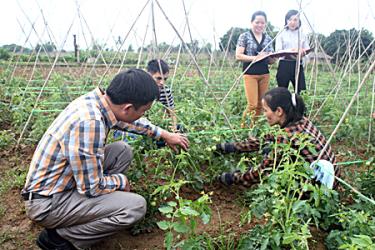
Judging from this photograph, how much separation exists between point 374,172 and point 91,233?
1.81m

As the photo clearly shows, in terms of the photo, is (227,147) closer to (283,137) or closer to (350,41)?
(283,137)

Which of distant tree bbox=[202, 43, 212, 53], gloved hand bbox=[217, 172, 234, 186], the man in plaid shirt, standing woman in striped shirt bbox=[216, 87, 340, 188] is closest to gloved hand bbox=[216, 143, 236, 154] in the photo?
standing woman in striped shirt bbox=[216, 87, 340, 188]

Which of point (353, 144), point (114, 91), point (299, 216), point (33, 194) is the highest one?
point (114, 91)

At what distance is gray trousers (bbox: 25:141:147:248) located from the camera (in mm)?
1950

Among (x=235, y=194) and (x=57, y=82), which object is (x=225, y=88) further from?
(x=235, y=194)

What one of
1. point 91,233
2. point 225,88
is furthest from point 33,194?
point 225,88

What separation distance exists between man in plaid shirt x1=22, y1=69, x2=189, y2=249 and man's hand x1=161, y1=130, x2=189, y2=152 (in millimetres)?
446

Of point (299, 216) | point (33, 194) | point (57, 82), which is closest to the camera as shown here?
point (299, 216)

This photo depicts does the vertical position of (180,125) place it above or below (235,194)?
above

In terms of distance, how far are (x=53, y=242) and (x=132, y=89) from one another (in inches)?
36.7

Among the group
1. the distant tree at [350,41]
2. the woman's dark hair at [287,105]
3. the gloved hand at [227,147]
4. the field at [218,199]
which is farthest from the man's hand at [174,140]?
the distant tree at [350,41]

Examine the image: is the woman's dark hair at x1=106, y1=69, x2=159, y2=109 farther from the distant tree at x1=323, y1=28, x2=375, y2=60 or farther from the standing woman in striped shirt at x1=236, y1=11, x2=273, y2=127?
the distant tree at x1=323, y1=28, x2=375, y2=60

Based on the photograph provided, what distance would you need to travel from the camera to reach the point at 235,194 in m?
2.67

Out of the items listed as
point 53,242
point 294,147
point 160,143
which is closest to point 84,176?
point 53,242
